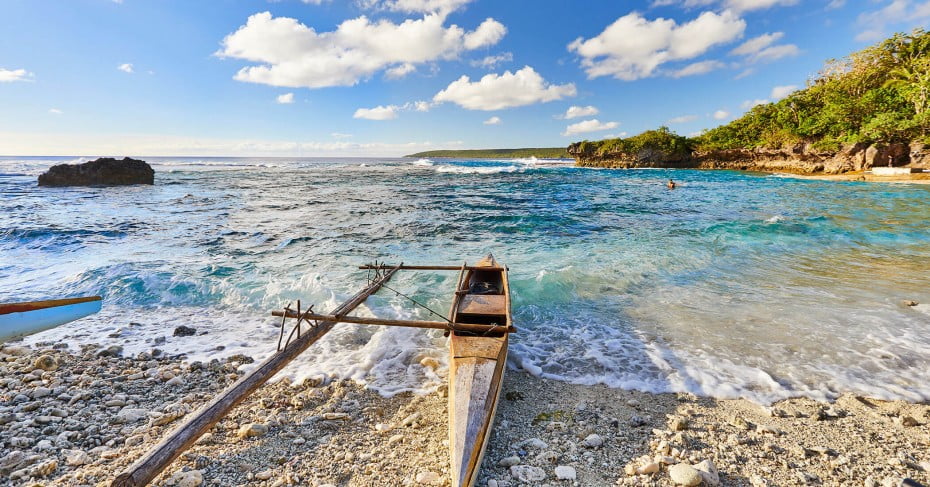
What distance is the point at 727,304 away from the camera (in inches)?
326

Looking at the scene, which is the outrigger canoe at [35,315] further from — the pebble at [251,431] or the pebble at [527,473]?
the pebble at [527,473]

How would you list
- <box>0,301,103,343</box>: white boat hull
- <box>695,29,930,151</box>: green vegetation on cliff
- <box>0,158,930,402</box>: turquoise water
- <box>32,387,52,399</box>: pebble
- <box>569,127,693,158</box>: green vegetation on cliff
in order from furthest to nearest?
<box>569,127,693,158</box>: green vegetation on cliff < <box>695,29,930,151</box>: green vegetation on cliff < <box>0,158,930,402</box>: turquoise water < <box>0,301,103,343</box>: white boat hull < <box>32,387,52,399</box>: pebble

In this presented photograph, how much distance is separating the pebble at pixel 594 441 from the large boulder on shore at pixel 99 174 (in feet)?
171

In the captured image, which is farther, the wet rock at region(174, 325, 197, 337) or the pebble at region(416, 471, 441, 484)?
the wet rock at region(174, 325, 197, 337)

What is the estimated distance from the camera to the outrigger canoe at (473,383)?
133 inches

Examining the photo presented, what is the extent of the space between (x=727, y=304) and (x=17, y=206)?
37940 mm

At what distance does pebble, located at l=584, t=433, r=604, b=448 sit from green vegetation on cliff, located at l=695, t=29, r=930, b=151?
196ft

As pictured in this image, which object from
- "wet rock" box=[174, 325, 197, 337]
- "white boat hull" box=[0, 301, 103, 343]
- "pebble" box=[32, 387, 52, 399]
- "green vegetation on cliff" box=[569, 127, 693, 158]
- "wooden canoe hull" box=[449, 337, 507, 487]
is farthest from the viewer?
"green vegetation on cliff" box=[569, 127, 693, 158]

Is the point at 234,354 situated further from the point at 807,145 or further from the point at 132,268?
the point at 807,145

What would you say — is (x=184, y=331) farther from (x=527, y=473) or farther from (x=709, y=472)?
(x=709, y=472)

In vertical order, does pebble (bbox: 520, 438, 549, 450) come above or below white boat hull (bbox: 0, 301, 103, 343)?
below

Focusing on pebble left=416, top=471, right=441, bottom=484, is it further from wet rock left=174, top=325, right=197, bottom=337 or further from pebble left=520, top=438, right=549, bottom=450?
wet rock left=174, top=325, right=197, bottom=337

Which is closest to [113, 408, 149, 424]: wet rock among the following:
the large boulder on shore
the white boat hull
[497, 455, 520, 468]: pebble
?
the white boat hull

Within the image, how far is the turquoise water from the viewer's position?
5875mm
